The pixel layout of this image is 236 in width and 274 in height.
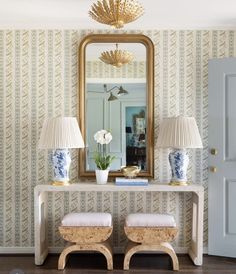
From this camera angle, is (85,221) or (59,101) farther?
(59,101)

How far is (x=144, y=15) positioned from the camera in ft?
11.4

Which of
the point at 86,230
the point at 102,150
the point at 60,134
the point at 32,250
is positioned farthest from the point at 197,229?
the point at 32,250

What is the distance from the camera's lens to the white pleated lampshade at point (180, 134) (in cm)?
336

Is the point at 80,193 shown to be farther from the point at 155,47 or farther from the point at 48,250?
the point at 155,47

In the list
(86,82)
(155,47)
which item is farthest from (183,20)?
(86,82)

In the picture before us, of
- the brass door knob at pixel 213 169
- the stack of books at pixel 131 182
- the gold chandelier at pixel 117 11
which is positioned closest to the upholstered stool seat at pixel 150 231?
the stack of books at pixel 131 182

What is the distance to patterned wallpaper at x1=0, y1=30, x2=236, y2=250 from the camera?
147 inches

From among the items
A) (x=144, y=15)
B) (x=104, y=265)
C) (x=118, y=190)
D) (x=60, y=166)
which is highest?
(x=144, y=15)

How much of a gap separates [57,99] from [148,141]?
3.30 ft

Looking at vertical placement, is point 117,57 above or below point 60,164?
above

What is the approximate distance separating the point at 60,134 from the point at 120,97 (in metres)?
0.75

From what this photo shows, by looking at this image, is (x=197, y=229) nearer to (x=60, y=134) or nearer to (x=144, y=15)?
(x=60, y=134)

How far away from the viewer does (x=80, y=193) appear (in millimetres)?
3756

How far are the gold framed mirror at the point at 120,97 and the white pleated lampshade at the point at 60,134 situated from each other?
0.97ft
